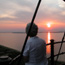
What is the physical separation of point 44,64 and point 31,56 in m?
0.26

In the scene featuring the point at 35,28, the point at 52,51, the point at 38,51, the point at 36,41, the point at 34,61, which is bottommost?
the point at 52,51

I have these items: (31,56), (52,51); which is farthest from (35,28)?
(52,51)

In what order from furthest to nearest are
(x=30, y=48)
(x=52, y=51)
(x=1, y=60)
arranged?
(x=52, y=51), (x=1, y=60), (x=30, y=48)

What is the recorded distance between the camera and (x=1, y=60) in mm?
1958

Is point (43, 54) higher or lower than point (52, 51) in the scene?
Result: higher

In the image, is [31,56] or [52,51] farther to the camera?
[52,51]

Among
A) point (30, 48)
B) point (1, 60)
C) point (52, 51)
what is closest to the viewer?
point (30, 48)

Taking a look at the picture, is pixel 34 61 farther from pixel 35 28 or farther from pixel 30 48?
pixel 35 28

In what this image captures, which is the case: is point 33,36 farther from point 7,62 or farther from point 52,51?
point 52,51

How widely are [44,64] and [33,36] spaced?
46 centimetres

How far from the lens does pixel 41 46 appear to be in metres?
1.90

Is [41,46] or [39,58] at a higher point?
[41,46]

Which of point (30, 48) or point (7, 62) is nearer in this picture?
point (30, 48)

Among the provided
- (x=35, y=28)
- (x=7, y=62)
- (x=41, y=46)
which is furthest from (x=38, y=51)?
(x=7, y=62)
